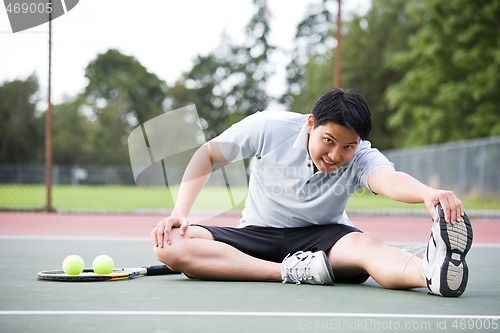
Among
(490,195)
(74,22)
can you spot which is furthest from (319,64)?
(74,22)

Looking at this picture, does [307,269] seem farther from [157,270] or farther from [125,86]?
[125,86]

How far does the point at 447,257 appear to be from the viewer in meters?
2.71

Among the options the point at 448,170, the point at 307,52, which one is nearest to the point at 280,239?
the point at 448,170

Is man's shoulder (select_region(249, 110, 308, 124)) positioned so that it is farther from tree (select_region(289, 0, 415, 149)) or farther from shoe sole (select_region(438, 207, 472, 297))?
tree (select_region(289, 0, 415, 149))

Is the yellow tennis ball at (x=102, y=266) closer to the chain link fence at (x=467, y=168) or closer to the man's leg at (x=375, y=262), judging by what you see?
the man's leg at (x=375, y=262)

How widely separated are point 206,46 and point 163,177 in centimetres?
1486

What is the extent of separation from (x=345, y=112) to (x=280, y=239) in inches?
32.7

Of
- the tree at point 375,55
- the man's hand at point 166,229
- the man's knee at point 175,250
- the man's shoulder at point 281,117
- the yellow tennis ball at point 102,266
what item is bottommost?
the yellow tennis ball at point 102,266

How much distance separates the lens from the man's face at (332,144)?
3.00 m

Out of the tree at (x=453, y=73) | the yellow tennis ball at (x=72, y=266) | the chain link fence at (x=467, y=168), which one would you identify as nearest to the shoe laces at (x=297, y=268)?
the yellow tennis ball at (x=72, y=266)

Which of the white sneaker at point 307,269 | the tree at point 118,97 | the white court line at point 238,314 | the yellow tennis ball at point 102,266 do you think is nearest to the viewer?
the white court line at point 238,314

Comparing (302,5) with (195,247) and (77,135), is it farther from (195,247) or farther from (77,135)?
(195,247)

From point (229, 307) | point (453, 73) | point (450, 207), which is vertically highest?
point (453, 73)

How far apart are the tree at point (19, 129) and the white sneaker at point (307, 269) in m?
23.0
